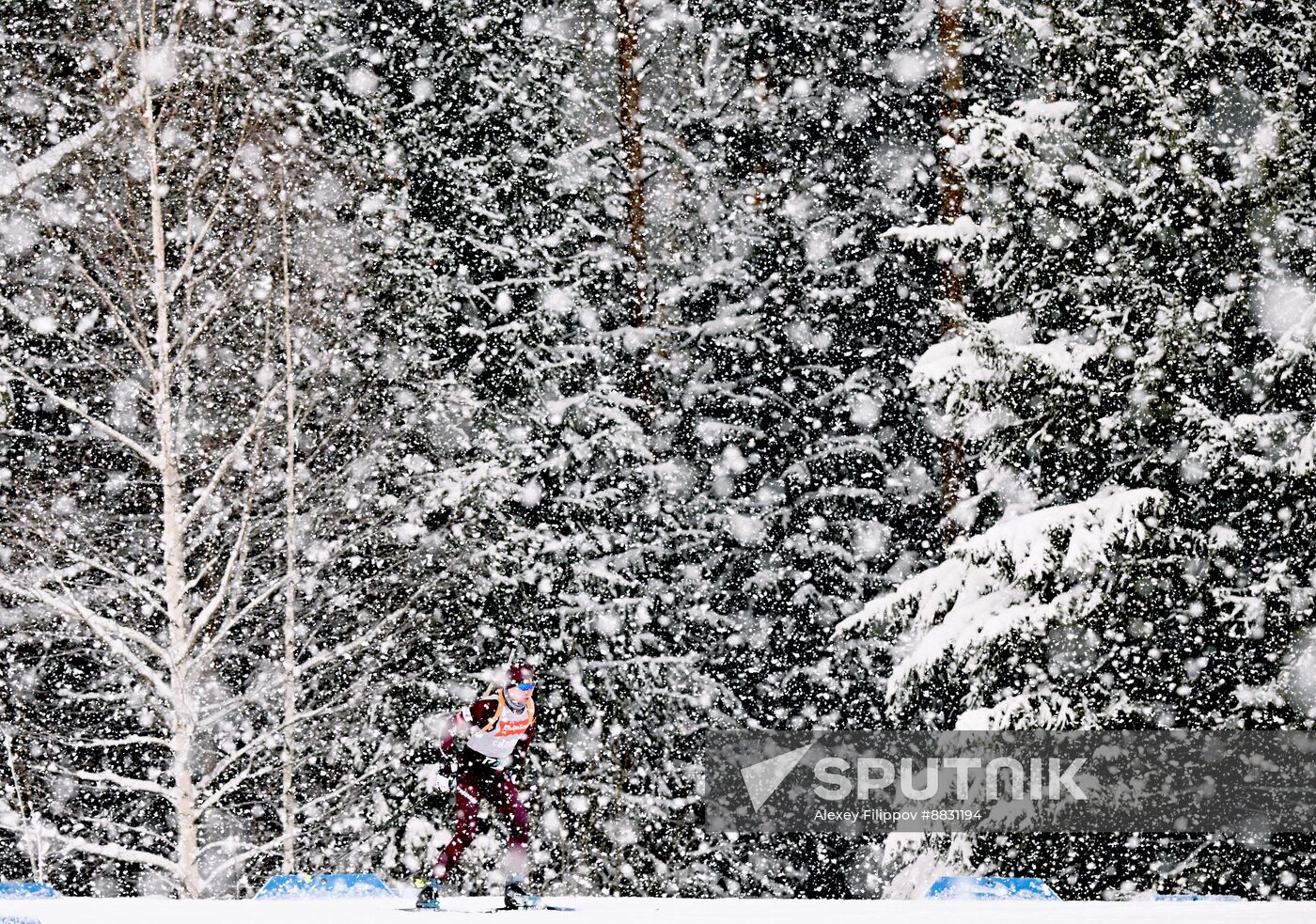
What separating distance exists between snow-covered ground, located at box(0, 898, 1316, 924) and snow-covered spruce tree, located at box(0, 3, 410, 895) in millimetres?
3867

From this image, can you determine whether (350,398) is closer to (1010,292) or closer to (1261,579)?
(1010,292)

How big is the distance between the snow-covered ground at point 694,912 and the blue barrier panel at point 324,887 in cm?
27

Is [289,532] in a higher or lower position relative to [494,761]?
higher

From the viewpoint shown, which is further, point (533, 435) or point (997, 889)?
point (533, 435)

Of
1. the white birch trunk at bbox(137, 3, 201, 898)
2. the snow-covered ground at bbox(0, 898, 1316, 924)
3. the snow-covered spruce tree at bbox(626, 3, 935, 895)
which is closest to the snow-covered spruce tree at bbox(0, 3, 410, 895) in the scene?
the white birch trunk at bbox(137, 3, 201, 898)

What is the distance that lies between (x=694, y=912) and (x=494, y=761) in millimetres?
1581

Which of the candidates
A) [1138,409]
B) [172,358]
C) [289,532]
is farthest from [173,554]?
[1138,409]

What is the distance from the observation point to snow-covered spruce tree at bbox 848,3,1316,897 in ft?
37.0

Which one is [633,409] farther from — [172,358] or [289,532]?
[172,358]

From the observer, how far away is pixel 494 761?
354 inches

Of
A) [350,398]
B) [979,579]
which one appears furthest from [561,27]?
[979,579]

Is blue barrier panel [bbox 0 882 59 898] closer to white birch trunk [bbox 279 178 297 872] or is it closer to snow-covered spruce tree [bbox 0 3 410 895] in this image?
snow-covered spruce tree [bbox 0 3 410 895]

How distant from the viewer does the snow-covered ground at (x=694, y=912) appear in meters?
7.59

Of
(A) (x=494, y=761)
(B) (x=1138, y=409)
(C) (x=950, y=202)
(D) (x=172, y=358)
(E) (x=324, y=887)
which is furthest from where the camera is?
(C) (x=950, y=202)
